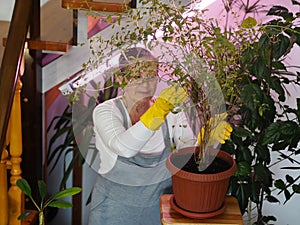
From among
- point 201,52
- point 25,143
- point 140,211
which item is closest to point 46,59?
point 25,143

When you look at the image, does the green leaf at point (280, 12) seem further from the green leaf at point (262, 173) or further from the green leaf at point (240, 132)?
the green leaf at point (262, 173)

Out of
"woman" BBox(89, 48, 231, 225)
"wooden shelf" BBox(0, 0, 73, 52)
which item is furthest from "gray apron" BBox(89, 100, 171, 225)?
"wooden shelf" BBox(0, 0, 73, 52)

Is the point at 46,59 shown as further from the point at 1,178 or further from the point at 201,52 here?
the point at 201,52

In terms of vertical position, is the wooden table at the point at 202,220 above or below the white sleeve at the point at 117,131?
below

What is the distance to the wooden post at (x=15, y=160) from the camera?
102 inches

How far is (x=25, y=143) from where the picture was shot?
3.01 metres

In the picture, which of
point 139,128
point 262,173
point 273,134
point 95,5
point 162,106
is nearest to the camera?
point 162,106

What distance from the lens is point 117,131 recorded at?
7.50 feet

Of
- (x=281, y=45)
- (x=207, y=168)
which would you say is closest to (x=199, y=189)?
(x=207, y=168)

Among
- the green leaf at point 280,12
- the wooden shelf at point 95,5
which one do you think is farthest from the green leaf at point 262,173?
the wooden shelf at point 95,5

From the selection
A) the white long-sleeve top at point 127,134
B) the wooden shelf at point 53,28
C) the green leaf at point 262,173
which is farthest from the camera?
the wooden shelf at point 53,28

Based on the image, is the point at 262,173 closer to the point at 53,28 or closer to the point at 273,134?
the point at 273,134

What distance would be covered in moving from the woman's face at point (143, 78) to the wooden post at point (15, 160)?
66 centimetres

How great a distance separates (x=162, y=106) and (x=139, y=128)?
16 cm
